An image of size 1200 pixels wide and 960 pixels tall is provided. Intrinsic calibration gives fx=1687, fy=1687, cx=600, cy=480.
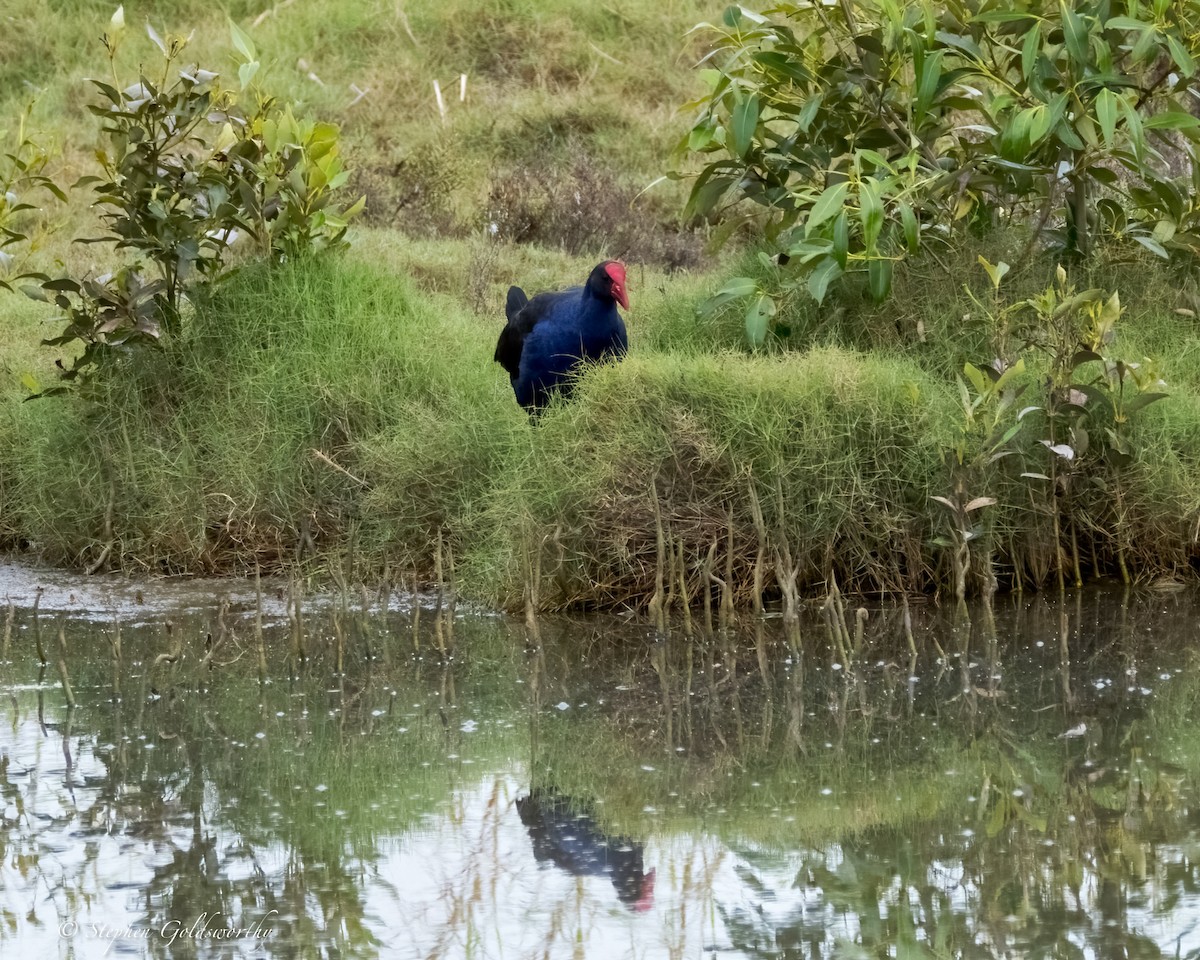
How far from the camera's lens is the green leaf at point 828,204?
19.4 feet

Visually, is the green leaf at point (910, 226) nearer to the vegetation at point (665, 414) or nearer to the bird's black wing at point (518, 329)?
the vegetation at point (665, 414)

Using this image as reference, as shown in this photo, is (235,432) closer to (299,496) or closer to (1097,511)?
(299,496)

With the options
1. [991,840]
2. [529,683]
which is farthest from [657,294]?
[991,840]

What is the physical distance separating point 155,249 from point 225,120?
58 cm

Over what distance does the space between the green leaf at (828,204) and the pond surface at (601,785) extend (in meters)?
1.40

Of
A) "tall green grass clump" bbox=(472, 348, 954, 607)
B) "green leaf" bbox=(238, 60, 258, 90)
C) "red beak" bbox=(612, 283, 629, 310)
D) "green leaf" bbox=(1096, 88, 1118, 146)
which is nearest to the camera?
"tall green grass clump" bbox=(472, 348, 954, 607)

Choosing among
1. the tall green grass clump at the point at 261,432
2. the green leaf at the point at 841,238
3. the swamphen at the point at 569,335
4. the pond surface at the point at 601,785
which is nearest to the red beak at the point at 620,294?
the swamphen at the point at 569,335

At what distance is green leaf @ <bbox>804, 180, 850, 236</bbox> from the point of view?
5906mm

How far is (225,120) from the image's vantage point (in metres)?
6.57

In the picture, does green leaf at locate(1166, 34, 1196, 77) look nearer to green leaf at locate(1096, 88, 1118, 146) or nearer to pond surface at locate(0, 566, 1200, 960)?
green leaf at locate(1096, 88, 1118, 146)

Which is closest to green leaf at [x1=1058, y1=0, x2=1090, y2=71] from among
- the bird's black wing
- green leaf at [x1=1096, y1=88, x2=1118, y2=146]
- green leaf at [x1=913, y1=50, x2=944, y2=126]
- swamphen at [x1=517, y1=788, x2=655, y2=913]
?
green leaf at [x1=1096, y1=88, x2=1118, y2=146]

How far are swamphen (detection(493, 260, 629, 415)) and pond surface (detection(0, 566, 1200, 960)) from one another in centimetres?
135

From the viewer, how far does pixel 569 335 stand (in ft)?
22.0

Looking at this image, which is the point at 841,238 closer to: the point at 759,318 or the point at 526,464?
the point at 759,318
